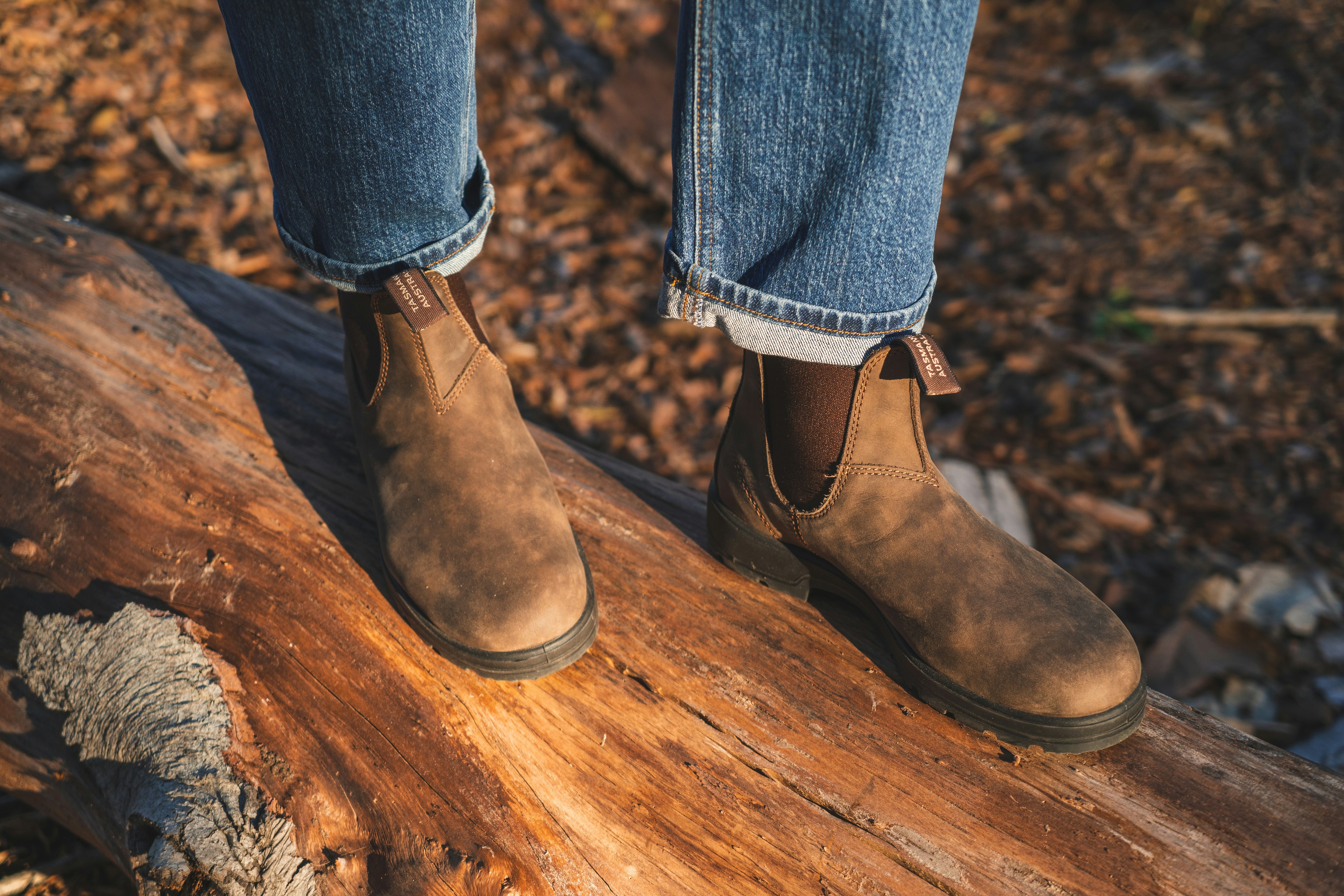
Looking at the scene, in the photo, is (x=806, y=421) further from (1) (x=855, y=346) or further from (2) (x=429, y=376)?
(2) (x=429, y=376)

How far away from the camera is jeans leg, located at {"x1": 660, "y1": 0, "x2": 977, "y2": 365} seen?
1105 mm

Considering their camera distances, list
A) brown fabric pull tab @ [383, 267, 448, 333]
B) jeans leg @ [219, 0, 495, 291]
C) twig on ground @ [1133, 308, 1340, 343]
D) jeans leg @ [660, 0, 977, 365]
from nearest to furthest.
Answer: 1. jeans leg @ [660, 0, 977, 365]
2. jeans leg @ [219, 0, 495, 291]
3. brown fabric pull tab @ [383, 267, 448, 333]
4. twig on ground @ [1133, 308, 1340, 343]

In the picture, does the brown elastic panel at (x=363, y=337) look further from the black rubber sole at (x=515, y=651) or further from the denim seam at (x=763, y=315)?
the denim seam at (x=763, y=315)

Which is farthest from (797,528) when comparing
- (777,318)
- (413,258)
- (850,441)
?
(413,258)

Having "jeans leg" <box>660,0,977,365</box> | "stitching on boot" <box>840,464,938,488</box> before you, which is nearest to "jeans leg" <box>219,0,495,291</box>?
"jeans leg" <box>660,0,977,365</box>

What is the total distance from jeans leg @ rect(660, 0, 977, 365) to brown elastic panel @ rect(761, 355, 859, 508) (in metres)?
0.06

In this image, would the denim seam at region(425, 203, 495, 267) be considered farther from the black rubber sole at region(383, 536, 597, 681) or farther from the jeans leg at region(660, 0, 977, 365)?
the black rubber sole at region(383, 536, 597, 681)

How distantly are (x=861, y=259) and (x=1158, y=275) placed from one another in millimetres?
2970

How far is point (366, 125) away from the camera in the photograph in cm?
131

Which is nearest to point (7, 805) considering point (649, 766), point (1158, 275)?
point (649, 766)

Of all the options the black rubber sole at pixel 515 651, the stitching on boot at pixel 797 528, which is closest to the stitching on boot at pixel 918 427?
the stitching on boot at pixel 797 528

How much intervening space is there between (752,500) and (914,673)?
0.46 m

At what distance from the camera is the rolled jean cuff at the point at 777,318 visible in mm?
1310

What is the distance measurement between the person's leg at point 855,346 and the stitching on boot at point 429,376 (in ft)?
1.78
